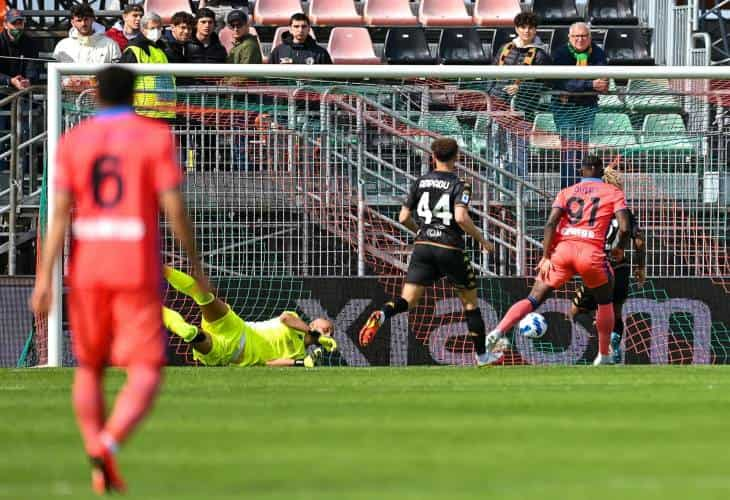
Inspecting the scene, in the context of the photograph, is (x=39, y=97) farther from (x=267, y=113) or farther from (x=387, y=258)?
(x=387, y=258)

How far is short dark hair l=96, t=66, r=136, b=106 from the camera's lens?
7.27m

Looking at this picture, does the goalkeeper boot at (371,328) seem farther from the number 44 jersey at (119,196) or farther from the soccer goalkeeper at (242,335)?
the number 44 jersey at (119,196)

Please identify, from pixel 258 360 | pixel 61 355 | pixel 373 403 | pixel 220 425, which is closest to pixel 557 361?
pixel 258 360

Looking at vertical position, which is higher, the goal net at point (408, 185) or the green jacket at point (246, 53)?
the green jacket at point (246, 53)

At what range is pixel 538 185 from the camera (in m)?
18.9

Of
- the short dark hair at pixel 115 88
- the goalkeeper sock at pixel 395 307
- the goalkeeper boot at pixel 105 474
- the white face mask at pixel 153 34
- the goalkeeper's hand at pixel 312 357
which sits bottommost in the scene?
the goalkeeper's hand at pixel 312 357

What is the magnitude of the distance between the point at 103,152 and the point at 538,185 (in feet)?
40.0

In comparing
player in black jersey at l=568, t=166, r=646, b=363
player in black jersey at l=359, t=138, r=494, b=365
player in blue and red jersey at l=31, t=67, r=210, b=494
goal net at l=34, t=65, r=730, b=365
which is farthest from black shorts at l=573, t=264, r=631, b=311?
player in blue and red jersey at l=31, t=67, r=210, b=494

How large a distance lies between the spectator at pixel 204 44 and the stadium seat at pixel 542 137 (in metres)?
4.26

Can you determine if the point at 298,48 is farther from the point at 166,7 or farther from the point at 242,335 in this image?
the point at 242,335

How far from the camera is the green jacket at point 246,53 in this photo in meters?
20.2

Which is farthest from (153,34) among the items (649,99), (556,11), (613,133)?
(556,11)

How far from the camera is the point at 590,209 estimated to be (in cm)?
1641

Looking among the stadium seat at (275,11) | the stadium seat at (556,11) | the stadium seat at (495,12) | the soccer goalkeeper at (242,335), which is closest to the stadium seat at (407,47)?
the stadium seat at (495,12)
